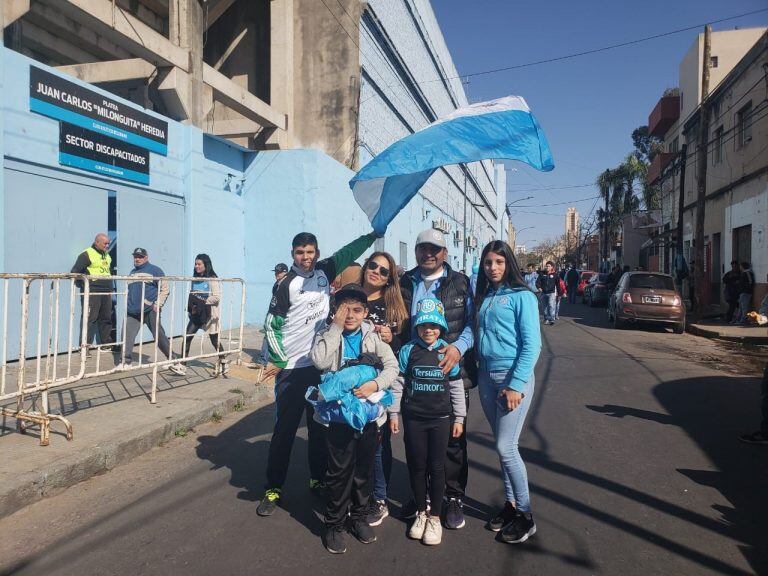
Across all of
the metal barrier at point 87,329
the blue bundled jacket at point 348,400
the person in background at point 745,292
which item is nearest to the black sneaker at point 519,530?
the blue bundled jacket at point 348,400

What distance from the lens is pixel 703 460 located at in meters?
4.62

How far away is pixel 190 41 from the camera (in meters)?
10.8

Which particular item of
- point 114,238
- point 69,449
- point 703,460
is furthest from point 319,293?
point 114,238

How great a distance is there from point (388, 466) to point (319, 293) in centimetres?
131

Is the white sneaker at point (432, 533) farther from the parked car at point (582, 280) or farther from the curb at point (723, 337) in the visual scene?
the parked car at point (582, 280)

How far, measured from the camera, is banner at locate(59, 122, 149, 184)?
823cm

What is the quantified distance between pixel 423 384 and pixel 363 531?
96 cm

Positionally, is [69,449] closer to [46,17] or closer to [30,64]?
[30,64]

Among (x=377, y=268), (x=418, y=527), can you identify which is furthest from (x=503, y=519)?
(x=377, y=268)

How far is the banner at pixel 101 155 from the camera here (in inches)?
324

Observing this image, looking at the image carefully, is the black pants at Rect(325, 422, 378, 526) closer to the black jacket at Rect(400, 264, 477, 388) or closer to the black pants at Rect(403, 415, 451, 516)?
the black pants at Rect(403, 415, 451, 516)

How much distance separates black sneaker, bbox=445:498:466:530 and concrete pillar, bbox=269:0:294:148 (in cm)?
1238

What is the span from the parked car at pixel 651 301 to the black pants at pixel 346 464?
12937 millimetres

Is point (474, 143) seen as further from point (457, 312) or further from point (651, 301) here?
point (651, 301)
